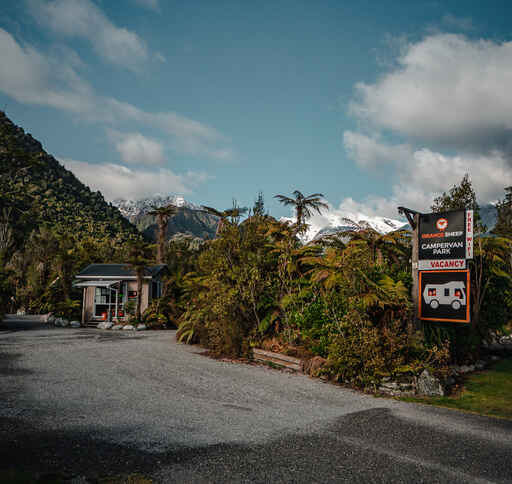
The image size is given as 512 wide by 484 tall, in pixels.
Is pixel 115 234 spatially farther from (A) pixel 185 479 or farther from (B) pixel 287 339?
(A) pixel 185 479

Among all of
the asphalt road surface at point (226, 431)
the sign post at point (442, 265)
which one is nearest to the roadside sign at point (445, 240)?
the sign post at point (442, 265)

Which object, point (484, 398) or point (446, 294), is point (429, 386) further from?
point (446, 294)

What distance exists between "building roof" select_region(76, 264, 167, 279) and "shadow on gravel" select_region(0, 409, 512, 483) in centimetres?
1594

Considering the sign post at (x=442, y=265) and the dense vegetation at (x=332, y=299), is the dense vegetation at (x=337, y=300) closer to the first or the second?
the dense vegetation at (x=332, y=299)

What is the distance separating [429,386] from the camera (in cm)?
691

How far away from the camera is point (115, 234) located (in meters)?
54.1

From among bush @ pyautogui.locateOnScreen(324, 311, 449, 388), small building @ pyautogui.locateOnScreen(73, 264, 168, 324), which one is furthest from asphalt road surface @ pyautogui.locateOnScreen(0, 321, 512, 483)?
small building @ pyautogui.locateOnScreen(73, 264, 168, 324)

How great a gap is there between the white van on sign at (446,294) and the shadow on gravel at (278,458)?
323 cm

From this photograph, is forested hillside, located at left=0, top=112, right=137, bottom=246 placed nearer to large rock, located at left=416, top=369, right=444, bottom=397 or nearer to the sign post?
the sign post

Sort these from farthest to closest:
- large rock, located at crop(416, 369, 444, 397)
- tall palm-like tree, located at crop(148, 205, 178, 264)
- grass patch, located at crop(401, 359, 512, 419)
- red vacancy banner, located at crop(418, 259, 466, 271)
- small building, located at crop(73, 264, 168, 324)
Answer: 1. tall palm-like tree, located at crop(148, 205, 178, 264)
2. small building, located at crop(73, 264, 168, 324)
3. red vacancy banner, located at crop(418, 259, 466, 271)
4. large rock, located at crop(416, 369, 444, 397)
5. grass patch, located at crop(401, 359, 512, 419)

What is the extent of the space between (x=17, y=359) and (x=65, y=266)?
41.8ft

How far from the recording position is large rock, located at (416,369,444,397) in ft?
22.5

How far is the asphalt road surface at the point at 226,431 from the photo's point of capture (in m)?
3.54

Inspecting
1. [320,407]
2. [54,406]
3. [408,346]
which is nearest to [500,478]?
[320,407]
